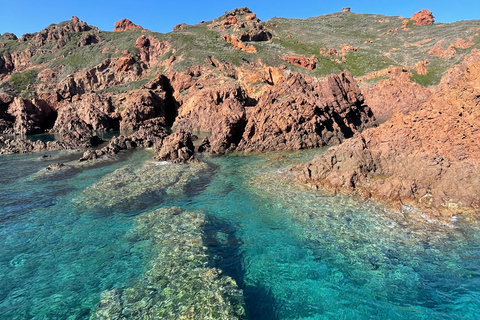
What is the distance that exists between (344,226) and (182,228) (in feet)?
27.4

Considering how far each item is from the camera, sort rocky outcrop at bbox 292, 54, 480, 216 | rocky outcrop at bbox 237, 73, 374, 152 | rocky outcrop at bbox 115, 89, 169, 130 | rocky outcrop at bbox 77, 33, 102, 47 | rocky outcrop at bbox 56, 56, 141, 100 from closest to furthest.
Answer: rocky outcrop at bbox 292, 54, 480, 216, rocky outcrop at bbox 237, 73, 374, 152, rocky outcrop at bbox 115, 89, 169, 130, rocky outcrop at bbox 56, 56, 141, 100, rocky outcrop at bbox 77, 33, 102, 47

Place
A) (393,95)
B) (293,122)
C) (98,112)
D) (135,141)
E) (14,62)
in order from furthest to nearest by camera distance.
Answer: (14,62), (98,112), (393,95), (135,141), (293,122)

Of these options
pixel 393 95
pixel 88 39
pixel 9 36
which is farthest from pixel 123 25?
pixel 393 95

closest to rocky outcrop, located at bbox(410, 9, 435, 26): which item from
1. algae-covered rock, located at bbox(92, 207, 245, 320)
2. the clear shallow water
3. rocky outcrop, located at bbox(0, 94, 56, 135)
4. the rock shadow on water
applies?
the clear shallow water

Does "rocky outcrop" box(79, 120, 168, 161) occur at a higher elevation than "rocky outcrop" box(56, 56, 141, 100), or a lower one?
lower

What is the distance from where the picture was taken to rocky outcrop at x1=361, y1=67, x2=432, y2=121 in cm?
6725

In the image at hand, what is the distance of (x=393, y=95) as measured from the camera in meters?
69.4

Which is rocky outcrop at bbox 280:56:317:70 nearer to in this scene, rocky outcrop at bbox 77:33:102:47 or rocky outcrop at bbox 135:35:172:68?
rocky outcrop at bbox 135:35:172:68

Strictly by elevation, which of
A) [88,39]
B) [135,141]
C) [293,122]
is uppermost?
[88,39]

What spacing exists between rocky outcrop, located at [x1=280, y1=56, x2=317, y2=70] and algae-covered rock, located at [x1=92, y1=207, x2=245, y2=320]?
334 feet

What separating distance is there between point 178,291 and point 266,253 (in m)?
4.29

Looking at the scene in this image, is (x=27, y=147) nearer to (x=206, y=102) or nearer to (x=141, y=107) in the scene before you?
(x=141, y=107)

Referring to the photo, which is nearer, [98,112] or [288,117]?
[288,117]

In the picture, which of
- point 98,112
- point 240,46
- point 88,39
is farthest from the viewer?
point 88,39
